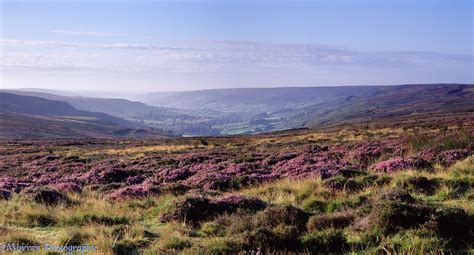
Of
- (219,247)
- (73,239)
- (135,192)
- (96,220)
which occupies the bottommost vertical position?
(135,192)

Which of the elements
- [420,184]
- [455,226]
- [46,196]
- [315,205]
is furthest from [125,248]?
[420,184]

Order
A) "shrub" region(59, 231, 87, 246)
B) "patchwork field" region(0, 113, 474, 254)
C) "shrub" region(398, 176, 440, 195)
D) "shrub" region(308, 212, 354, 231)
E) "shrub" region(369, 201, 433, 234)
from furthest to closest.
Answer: "shrub" region(398, 176, 440, 195)
"shrub" region(308, 212, 354, 231)
"shrub" region(59, 231, 87, 246)
"shrub" region(369, 201, 433, 234)
"patchwork field" region(0, 113, 474, 254)

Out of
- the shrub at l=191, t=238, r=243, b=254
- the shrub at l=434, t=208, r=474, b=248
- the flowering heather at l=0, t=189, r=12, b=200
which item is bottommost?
the flowering heather at l=0, t=189, r=12, b=200

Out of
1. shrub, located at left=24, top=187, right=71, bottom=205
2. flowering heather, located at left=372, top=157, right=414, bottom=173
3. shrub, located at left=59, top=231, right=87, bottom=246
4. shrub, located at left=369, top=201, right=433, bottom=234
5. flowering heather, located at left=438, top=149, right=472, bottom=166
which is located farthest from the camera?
flowering heather, located at left=438, top=149, right=472, bottom=166

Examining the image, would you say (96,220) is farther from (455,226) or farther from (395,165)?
(395,165)

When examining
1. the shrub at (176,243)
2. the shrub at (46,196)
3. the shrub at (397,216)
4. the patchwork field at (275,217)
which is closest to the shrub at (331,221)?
the patchwork field at (275,217)

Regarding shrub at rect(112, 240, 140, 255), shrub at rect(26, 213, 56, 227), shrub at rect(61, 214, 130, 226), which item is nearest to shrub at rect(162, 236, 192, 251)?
shrub at rect(112, 240, 140, 255)

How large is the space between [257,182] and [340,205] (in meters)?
5.42

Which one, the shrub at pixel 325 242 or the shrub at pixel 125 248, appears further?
the shrub at pixel 125 248

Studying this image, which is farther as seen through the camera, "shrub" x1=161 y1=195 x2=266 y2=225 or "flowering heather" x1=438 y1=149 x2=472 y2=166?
"flowering heather" x1=438 y1=149 x2=472 y2=166

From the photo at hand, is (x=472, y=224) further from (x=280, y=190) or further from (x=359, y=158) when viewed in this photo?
(x=359, y=158)
